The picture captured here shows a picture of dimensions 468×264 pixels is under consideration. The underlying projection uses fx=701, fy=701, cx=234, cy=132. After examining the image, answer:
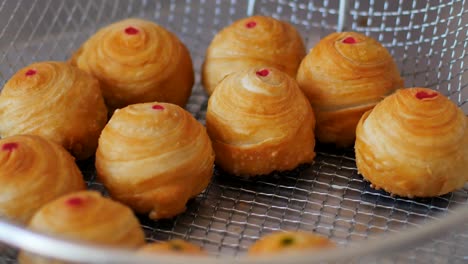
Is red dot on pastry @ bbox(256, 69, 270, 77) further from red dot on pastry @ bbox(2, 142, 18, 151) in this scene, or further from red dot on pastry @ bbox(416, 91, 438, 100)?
red dot on pastry @ bbox(2, 142, 18, 151)

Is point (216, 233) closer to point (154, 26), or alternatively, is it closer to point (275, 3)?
point (154, 26)

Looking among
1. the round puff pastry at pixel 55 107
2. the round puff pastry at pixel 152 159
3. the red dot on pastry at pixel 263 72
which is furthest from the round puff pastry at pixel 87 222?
the red dot on pastry at pixel 263 72

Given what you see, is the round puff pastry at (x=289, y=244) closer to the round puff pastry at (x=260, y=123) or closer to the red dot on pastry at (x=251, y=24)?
the round puff pastry at (x=260, y=123)

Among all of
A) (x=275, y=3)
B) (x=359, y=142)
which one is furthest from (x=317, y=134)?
(x=275, y=3)

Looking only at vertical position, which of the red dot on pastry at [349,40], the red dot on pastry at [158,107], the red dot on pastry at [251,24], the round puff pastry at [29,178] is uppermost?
the red dot on pastry at [349,40]

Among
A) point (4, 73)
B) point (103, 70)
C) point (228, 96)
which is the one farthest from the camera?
point (4, 73)

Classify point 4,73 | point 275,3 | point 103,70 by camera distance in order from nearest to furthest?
1. point 103,70
2. point 4,73
3. point 275,3

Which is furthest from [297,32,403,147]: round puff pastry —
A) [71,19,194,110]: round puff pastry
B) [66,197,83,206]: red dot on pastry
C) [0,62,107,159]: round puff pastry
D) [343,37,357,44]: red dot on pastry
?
[66,197,83,206]: red dot on pastry
